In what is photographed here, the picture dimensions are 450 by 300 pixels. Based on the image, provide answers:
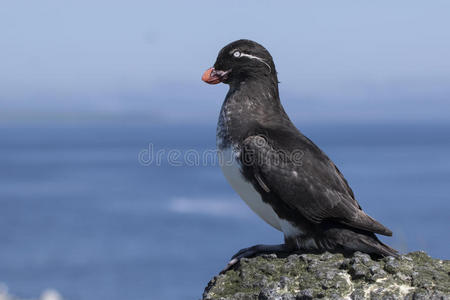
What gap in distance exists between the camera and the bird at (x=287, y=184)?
21.2ft

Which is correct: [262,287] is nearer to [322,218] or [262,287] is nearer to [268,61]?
[322,218]

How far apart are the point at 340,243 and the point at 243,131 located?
1.72 metres

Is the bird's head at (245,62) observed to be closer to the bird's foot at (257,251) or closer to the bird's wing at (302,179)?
the bird's wing at (302,179)

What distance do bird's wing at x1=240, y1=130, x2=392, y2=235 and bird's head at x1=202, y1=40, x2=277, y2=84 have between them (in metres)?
1.02

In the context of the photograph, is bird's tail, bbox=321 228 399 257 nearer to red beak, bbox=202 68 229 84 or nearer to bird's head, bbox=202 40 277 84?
bird's head, bbox=202 40 277 84

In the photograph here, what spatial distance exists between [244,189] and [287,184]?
0.56 meters

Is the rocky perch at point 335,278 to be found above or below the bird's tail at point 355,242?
below

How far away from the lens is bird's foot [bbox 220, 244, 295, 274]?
6797 millimetres

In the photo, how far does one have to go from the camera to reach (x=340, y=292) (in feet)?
18.7

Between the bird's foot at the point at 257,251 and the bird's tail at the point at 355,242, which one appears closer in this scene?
the bird's tail at the point at 355,242

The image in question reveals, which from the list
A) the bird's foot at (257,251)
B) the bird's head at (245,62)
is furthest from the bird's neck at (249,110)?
the bird's foot at (257,251)

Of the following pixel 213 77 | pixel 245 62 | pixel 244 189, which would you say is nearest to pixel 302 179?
pixel 244 189

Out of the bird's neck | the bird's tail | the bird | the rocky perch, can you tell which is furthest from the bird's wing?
the rocky perch

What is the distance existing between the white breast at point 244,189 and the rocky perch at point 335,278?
19.0 inches
